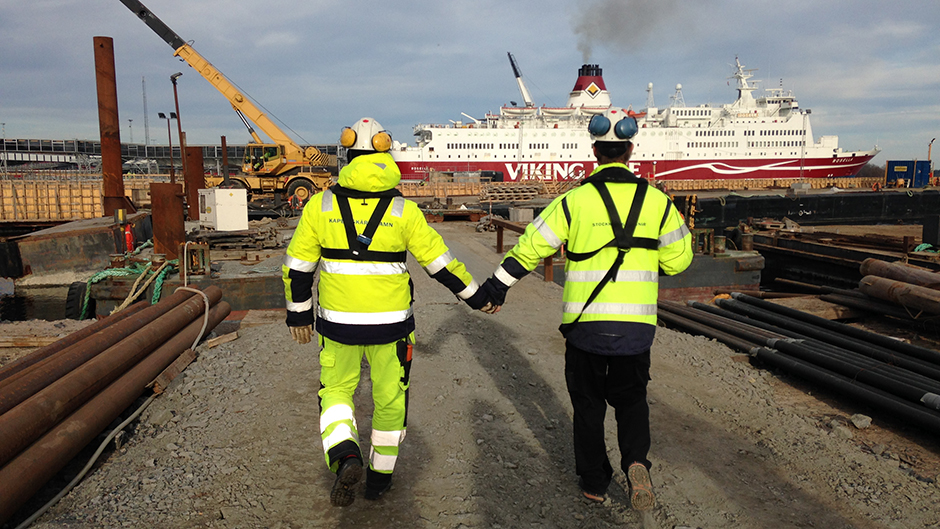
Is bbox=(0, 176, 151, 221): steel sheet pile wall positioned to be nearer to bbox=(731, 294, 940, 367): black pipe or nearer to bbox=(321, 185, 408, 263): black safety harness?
bbox=(731, 294, 940, 367): black pipe

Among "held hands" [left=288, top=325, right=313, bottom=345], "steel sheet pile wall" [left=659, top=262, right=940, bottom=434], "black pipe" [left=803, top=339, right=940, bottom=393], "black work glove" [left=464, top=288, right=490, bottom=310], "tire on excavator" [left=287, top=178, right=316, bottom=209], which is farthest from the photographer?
"tire on excavator" [left=287, top=178, right=316, bottom=209]

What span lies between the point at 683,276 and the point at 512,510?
10897 millimetres

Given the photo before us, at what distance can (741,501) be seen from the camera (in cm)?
304

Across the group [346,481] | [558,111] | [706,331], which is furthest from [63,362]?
[558,111]

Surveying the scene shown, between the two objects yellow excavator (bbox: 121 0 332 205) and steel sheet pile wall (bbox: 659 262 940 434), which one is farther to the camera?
yellow excavator (bbox: 121 0 332 205)

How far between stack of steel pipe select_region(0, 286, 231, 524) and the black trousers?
2.91 m

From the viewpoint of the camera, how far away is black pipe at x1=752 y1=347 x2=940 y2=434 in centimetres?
422

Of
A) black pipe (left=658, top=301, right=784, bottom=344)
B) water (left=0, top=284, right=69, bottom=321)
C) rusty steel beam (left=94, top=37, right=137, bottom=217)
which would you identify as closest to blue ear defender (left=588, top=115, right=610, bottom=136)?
black pipe (left=658, top=301, right=784, bottom=344)

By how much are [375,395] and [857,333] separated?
21.1 ft

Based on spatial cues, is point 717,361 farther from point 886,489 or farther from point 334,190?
point 334,190

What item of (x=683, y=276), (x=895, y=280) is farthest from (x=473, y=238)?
(x=895, y=280)

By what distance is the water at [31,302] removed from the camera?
12.9 m

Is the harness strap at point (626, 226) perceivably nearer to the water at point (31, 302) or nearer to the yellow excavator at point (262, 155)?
the water at point (31, 302)

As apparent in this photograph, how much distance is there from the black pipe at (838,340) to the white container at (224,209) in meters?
9.65
